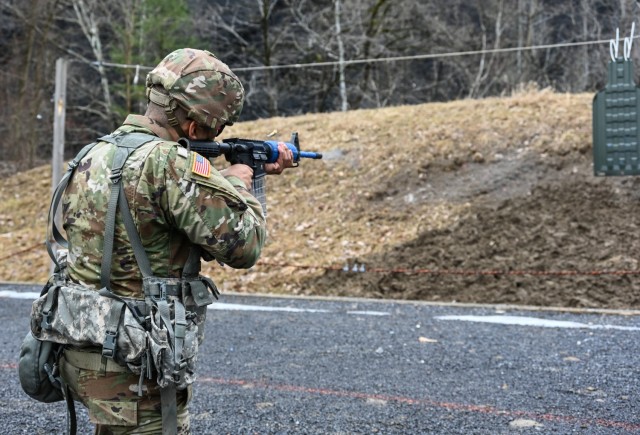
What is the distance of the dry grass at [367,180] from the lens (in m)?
10.3

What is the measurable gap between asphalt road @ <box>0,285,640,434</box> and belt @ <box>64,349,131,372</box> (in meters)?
1.80

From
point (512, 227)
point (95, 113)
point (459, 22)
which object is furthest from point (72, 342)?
point (459, 22)

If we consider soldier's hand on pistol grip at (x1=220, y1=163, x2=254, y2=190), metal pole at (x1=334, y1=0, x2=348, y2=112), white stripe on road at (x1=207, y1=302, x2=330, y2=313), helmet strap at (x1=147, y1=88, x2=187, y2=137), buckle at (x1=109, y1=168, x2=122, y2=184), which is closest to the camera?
buckle at (x1=109, y1=168, x2=122, y2=184)

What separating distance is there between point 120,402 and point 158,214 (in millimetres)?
574

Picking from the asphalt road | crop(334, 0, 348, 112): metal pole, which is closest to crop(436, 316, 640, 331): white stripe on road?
the asphalt road

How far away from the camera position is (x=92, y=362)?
2.09m

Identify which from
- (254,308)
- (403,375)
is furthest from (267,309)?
(403,375)

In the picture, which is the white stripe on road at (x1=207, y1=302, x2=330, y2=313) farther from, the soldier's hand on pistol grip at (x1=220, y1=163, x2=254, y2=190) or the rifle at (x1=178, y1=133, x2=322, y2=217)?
the soldier's hand on pistol grip at (x1=220, y1=163, x2=254, y2=190)

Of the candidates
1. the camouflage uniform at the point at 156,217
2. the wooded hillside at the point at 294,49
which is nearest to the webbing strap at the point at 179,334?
the camouflage uniform at the point at 156,217

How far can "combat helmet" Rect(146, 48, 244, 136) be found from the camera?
6.88 feet

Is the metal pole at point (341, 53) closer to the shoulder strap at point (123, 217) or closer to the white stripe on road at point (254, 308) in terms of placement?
the white stripe on road at point (254, 308)

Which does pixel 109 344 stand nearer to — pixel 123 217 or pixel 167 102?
pixel 123 217

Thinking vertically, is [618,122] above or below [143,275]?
above

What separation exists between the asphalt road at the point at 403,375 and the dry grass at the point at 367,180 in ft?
9.38
